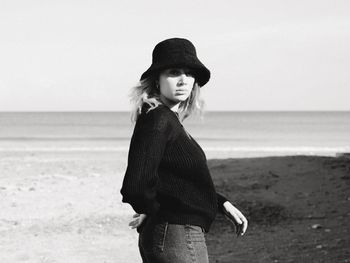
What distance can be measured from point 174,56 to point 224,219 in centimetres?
628

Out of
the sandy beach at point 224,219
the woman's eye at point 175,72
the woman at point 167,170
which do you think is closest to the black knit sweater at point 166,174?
the woman at point 167,170

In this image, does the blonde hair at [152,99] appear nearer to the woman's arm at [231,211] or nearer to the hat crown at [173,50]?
the hat crown at [173,50]

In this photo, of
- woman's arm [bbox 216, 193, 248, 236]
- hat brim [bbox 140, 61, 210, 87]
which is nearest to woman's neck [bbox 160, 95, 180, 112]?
hat brim [bbox 140, 61, 210, 87]

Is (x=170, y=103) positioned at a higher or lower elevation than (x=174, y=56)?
lower

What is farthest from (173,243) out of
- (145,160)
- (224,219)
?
(224,219)

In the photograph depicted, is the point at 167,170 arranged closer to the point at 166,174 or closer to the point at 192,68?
the point at 166,174

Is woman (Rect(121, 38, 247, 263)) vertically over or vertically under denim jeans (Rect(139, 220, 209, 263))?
over

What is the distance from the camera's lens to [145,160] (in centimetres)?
243

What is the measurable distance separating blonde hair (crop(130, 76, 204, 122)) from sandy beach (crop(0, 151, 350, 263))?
3.93 metres

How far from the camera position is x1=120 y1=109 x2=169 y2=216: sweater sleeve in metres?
2.44

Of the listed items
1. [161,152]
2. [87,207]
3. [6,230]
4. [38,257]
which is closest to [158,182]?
[161,152]

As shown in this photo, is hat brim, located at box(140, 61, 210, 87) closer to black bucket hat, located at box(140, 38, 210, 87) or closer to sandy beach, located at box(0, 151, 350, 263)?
black bucket hat, located at box(140, 38, 210, 87)

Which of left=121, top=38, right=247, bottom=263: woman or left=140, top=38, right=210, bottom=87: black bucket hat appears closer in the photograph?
left=121, top=38, right=247, bottom=263: woman

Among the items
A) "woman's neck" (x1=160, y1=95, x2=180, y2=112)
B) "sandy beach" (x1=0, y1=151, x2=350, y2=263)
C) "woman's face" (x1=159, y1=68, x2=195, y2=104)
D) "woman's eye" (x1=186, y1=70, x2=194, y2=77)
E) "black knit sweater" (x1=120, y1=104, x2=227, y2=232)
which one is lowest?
"sandy beach" (x1=0, y1=151, x2=350, y2=263)
